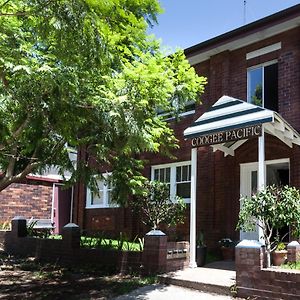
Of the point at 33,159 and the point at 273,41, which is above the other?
the point at 273,41

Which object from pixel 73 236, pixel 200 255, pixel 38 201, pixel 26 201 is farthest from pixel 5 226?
pixel 200 255

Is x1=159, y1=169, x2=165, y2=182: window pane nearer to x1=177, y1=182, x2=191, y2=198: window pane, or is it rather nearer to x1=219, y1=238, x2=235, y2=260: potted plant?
x1=177, y1=182, x2=191, y2=198: window pane

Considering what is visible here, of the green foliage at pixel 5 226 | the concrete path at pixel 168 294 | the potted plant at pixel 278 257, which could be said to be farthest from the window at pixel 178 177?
the green foliage at pixel 5 226

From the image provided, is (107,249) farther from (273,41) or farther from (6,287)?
(273,41)

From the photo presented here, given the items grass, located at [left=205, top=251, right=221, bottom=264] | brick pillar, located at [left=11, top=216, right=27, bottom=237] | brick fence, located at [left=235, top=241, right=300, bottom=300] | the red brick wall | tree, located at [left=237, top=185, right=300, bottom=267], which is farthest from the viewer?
the red brick wall

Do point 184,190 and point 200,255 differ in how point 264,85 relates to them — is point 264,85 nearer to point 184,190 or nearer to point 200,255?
point 184,190

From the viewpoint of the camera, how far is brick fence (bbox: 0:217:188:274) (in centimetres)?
1048

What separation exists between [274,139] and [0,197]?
530 inches

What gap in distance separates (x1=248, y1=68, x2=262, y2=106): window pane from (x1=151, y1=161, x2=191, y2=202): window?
3080mm

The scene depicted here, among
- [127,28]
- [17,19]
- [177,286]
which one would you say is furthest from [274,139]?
[17,19]

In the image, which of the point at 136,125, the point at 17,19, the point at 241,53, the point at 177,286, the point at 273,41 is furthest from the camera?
the point at 241,53

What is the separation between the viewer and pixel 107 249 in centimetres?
1197

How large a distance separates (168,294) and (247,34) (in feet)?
25.6

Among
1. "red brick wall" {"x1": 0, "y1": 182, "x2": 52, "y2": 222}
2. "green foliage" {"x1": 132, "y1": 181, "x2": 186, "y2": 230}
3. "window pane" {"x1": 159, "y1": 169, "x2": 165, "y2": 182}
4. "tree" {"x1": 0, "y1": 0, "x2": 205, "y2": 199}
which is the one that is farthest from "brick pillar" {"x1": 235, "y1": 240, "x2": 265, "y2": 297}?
"red brick wall" {"x1": 0, "y1": 182, "x2": 52, "y2": 222}
